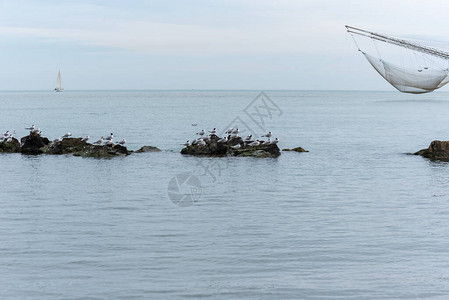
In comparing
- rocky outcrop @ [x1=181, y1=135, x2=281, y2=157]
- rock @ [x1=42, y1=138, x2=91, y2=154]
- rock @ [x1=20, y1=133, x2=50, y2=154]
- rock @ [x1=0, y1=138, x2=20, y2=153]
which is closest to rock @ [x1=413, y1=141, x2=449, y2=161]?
rocky outcrop @ [x1=181, y1=135, x2=281, y2=157]

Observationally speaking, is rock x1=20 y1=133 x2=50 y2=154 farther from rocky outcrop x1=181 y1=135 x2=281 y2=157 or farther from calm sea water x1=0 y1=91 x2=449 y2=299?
rocky outcrop x1=181 y1=135 x2=281 y2=157

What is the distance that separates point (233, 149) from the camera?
43.7 meters

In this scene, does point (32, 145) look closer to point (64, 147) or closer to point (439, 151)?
point (64, 147)

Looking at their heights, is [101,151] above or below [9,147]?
below

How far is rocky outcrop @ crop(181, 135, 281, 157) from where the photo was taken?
43.3 metres

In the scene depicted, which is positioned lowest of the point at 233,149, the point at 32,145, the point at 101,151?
the point at 233,149

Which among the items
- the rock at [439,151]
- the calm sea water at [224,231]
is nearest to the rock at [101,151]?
the calm sea water at [224,231]

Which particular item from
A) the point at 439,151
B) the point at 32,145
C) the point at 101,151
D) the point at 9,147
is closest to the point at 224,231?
the point at 101,151

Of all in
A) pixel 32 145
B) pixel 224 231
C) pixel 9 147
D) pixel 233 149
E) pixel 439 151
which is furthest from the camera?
pixel 9 147

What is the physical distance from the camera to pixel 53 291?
569 inches

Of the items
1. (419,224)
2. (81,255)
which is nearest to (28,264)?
(81,255)

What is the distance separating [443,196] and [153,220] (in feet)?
49.2

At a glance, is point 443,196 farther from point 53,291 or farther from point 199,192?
point 53,291

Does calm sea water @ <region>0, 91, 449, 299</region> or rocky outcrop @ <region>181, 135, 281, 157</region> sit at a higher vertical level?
rocky outcrop @ <region>181, 135, 281, 157</region>
